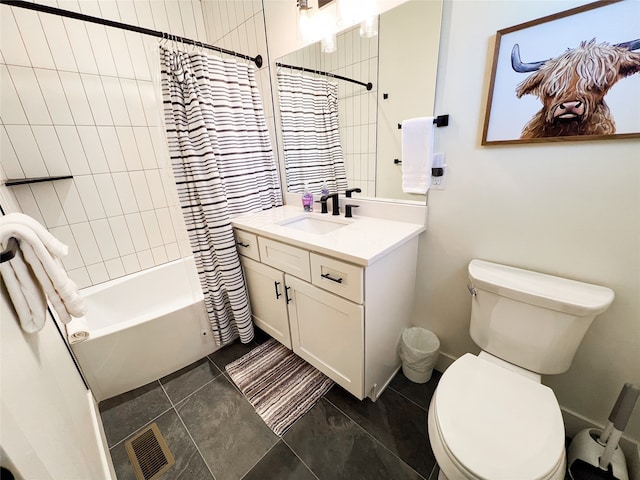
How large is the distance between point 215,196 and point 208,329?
898 millimetres

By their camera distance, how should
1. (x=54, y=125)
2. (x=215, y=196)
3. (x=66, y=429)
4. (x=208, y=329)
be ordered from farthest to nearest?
1. (x=208, y=329)
2. (x=54, y=125)
3. (x=215, y=196)
4. (x=66, y=429)

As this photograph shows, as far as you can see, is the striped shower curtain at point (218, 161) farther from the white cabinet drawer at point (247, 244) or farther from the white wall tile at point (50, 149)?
the white wall tile at point (50, 149)

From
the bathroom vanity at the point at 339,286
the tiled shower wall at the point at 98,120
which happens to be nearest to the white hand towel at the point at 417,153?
the bathroom vanity at the point at 339,286

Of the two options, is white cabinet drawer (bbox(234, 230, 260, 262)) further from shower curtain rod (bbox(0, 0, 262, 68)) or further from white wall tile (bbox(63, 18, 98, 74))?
white wall tile (bbox(63, 18, 98, 74))

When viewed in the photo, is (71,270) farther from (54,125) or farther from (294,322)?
(294,322)

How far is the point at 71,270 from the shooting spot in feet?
5.86

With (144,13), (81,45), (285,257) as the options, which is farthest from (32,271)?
(144,13)

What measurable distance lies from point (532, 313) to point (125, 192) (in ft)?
8.16

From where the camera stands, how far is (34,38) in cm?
148

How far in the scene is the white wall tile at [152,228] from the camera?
2033mm

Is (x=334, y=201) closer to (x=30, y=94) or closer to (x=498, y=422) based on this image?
(x=498, y=422)

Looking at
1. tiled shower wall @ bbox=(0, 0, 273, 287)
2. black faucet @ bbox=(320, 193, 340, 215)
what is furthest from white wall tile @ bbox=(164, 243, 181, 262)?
black faucet @ bbox=(320, 193, 340, 215)

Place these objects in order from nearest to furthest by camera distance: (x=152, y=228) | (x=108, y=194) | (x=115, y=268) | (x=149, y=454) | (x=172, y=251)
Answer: (x=149, y=454)
(x=108, y=194)
(x=115, y=268)
(x=152, y=228)
(x=172, y=251)

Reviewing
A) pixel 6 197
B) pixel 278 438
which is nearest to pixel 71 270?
pixel 6 197
